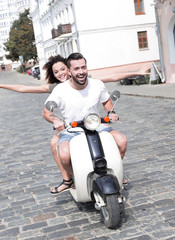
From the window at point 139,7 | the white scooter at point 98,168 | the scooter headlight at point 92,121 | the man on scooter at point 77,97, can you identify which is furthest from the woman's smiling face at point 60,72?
the window at point 139,7

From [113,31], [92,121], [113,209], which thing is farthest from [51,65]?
[113,31]

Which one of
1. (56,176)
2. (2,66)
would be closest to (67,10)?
(56,176)

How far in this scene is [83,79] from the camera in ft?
14.6

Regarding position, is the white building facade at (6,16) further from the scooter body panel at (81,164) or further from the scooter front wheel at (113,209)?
the scooter front wheel at (113,209)

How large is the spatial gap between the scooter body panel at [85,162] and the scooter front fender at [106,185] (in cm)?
10

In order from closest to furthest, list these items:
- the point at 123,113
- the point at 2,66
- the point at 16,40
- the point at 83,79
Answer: the point at 83,79, the point at 123,113, the point at 16,40, the point at 2,66

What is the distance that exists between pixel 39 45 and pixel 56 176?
59357 mm

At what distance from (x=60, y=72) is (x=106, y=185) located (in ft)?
5.91

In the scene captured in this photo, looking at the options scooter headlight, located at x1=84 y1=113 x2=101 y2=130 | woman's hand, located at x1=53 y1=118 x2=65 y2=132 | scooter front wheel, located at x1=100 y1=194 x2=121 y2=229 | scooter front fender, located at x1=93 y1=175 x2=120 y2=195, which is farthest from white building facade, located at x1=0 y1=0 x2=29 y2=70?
scooter front wheel, located at x1=100 y1=194 x2=121 y2=229

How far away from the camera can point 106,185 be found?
394 cm

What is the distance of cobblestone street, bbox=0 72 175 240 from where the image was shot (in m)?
4.02

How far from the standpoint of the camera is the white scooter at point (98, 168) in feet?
12.8

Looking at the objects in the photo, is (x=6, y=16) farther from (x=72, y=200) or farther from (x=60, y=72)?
(x=72, y=200)

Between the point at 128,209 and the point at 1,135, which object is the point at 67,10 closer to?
the point at 1,135
